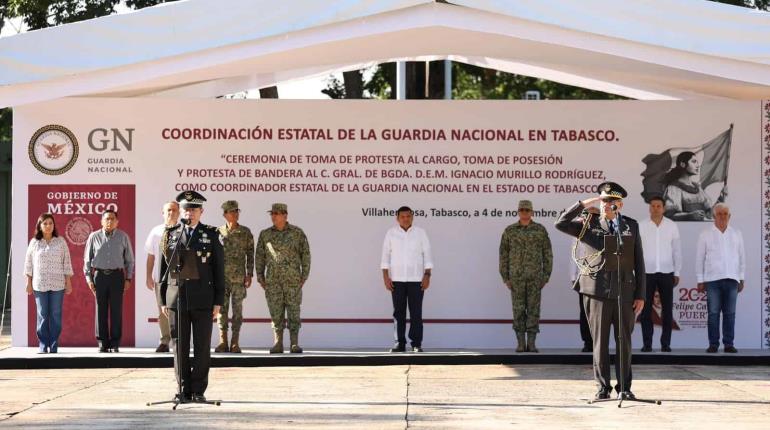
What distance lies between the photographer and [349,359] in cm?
1380

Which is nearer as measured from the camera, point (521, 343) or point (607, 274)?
point (607, 274)

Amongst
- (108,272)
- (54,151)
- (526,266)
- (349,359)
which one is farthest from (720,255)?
(54,151)

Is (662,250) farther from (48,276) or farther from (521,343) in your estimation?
(48,276)

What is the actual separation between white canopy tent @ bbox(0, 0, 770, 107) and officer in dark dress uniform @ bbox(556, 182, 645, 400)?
2.09 meters

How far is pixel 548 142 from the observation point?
14797 mm

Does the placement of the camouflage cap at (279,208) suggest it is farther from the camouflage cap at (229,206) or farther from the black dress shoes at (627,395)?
the black dress shoes at (627,395)

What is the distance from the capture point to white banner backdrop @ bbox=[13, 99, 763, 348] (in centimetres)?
1475

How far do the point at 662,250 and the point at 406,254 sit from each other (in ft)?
9.42

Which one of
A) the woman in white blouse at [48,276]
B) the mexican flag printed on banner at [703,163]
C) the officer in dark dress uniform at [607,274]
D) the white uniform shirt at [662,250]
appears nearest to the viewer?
the officer in dark dress uniform at [607,274]

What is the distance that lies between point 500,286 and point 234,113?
12.2 ft

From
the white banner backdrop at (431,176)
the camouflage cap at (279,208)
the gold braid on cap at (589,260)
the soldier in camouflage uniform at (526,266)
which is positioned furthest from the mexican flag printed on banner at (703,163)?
the gold braid on cap at (589,260)

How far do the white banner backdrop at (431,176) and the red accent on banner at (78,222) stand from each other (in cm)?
8

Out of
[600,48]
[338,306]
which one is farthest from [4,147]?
[600,48]

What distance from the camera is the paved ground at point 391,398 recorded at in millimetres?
9461
